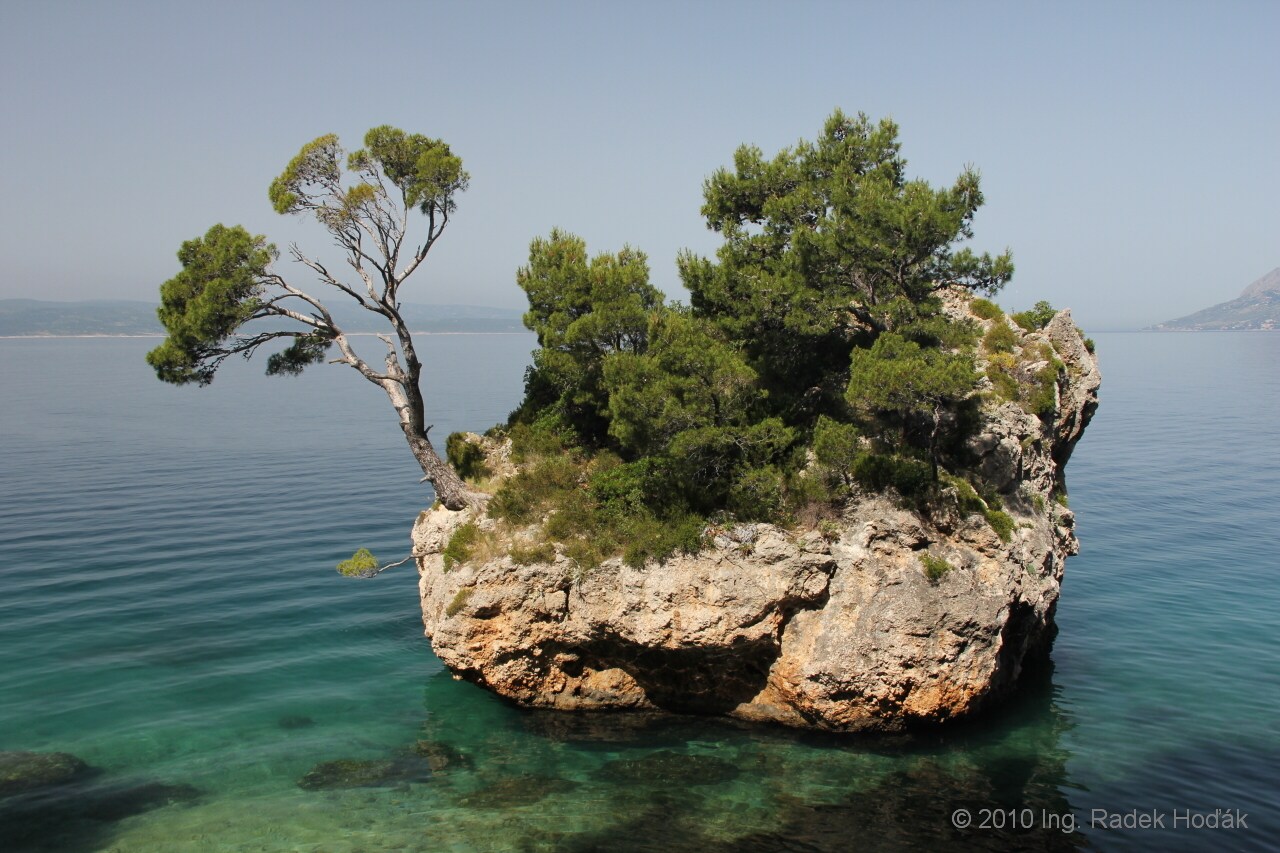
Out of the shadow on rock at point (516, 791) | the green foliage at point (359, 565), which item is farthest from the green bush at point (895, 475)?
the green foliage at point (359, 565)

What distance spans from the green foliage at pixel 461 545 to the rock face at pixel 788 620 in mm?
283

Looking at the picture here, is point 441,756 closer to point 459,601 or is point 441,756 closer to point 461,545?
point 459,601

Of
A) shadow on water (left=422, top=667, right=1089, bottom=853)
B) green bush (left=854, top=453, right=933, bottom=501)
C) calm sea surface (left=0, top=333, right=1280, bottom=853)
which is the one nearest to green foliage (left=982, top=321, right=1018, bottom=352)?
green bush (left=854, top=453, right=933, bottom=501)

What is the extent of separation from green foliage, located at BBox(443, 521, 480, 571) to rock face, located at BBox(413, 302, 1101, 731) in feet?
0.93

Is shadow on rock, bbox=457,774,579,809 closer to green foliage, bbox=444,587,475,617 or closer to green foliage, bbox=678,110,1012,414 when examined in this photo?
green foliage, bbox=444,587,475,617

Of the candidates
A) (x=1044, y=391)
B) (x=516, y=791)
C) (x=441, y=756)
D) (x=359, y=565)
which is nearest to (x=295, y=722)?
(x=359, y=565)

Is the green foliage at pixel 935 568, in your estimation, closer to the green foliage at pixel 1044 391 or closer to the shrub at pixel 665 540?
the shrub at pixel 665 540

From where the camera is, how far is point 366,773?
21312mm

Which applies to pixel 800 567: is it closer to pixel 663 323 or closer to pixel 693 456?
pixel 693 456

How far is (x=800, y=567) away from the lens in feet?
72.0

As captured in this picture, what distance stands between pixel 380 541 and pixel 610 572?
20616 millimetres

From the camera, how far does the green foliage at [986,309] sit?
3017 centimetres

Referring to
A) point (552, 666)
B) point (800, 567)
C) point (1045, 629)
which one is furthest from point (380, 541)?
point (1045, 629)

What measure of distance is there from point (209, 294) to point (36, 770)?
13068 millimetres
